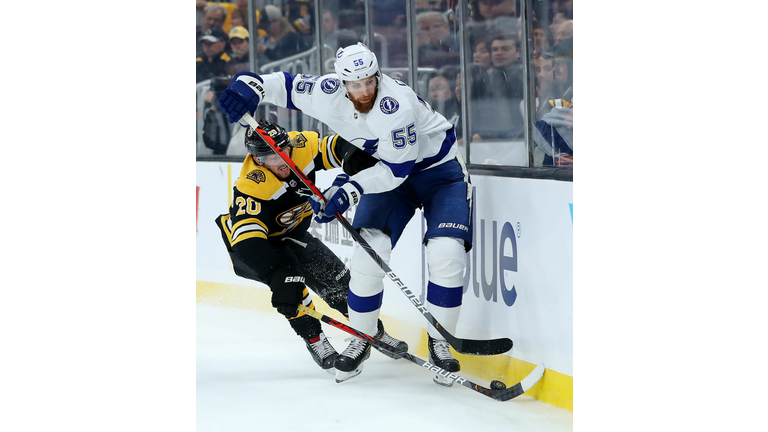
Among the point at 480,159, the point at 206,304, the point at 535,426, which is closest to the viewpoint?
the point at 535,426

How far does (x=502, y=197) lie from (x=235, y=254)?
42.8 inches

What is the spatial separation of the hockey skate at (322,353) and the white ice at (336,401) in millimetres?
68

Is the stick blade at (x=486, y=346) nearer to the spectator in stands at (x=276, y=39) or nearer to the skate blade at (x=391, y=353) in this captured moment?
the skate blade at (x=391, y=353)

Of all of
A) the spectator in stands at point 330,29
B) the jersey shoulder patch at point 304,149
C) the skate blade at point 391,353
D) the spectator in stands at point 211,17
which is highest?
the spectator in stands at point 211,17

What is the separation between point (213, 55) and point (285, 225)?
2.41 meters

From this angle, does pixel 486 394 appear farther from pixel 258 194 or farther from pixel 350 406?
pixel 258 194

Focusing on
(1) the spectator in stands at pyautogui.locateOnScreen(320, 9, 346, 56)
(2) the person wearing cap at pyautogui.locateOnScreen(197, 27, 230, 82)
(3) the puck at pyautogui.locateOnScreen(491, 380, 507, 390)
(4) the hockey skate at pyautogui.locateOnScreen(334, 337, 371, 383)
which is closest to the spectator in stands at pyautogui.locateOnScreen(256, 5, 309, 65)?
(1) the spectator in stands at pyautogui.locateOnScreen(320, 9, 346, 56)

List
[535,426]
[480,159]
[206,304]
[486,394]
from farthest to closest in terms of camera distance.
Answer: [206,304], [480,159], [486,394], [535,426]

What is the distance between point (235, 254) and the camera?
295 centimetres

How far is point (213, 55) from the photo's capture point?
16.9 feet

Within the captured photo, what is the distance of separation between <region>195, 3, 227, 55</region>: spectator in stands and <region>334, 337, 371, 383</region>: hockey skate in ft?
9.66

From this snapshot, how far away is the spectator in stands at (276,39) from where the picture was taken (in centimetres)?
472

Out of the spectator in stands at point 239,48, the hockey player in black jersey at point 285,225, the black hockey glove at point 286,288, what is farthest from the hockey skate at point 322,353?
the spectator in stands at point 239,48
